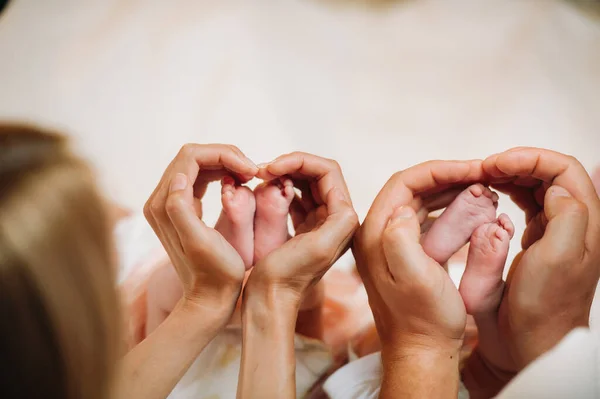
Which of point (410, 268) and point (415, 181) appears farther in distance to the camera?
point (415, 181)

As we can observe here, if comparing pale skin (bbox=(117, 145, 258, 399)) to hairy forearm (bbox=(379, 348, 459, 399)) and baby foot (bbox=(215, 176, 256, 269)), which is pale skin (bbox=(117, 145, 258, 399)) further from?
hairy forearm (bbox=(379, 348, 459, 399))

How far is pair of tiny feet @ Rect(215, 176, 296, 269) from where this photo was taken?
698mm

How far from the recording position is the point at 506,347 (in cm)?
69

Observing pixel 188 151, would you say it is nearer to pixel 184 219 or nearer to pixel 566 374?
pixel 184 219

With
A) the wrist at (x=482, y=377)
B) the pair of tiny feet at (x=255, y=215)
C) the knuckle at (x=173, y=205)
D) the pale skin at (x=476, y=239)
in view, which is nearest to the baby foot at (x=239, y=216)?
the pair of tiny feet at (x=255, y=215)

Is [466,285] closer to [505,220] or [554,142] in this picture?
[505,220]

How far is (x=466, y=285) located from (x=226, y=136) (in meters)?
0.54

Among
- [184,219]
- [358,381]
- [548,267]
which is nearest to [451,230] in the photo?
[548,267]

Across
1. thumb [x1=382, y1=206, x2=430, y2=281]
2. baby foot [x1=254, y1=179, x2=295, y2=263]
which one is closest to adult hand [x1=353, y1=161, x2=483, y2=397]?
thumb [x1=382, y1=206, x2=430, y2=281]

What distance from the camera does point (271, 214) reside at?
72cm

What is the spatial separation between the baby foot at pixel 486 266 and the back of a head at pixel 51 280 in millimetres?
420

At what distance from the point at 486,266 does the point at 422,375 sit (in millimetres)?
161

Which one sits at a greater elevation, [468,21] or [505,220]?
[468,21]

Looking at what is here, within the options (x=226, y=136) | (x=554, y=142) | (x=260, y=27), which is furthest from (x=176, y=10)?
(x=554, y=142)
